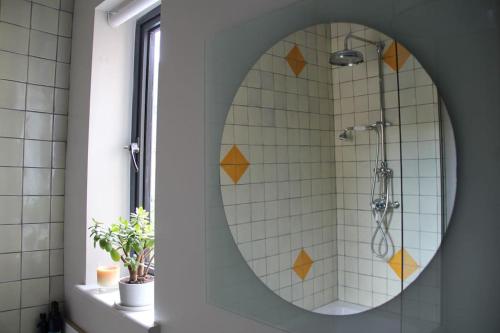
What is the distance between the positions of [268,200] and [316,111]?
232 mm

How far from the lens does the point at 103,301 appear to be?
1.40 metres

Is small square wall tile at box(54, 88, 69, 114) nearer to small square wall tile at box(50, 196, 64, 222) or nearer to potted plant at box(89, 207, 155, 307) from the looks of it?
small square wall tile at box(50, 196, 64, 222)

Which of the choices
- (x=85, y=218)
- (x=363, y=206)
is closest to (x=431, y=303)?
(x=363, y=206)

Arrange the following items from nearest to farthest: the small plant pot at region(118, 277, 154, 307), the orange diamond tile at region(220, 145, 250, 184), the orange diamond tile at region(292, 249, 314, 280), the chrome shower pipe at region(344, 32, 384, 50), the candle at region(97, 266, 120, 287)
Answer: the chrome shower pipe at region(344, 32, 384, 50) < the orange diamond tile at region(292, 249, 314, 280) < the orange diamond tile at region(220, 145, 250, 184) < the small plant pot at region(118, 277, 154, 307) < the candle at region(97, 266, 120, 287)

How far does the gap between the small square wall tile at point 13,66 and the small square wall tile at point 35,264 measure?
2.51 ft

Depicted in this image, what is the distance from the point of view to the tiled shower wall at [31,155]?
1.60 metres

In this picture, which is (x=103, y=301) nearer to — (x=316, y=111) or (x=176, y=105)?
(x=176, y=105)

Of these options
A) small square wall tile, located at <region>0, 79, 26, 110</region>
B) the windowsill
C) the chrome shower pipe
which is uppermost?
small square wall tile, located at <region>0, 79, 26, 110</region>

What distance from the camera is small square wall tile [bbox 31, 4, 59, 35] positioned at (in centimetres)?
170

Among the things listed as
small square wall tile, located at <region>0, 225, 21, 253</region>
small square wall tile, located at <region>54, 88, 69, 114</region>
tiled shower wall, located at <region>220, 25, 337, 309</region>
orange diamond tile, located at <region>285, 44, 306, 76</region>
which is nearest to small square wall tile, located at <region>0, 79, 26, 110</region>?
small square wall tile, located at <region>54, 88, 69, 114</region>

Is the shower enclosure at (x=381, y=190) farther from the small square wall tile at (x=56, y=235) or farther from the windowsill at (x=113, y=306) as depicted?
the small square wall tile at (x=56, y=235)

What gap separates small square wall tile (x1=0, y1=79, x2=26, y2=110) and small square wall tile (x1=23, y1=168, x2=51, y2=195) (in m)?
0.28

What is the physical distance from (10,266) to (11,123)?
607mm

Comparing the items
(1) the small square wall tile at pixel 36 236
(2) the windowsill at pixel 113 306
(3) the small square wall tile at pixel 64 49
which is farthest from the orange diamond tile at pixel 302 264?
(3) the small square wall tile at pixel 64 49
